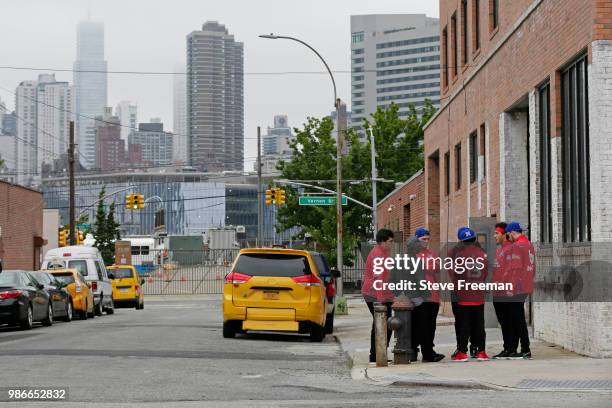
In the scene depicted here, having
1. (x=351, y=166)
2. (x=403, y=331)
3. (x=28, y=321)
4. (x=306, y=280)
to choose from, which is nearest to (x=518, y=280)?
(x=403, y=331)

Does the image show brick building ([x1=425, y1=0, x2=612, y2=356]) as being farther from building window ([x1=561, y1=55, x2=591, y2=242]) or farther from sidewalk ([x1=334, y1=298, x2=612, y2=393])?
sidewalk ([x1=334, y1=298, x2=612, y2=393])

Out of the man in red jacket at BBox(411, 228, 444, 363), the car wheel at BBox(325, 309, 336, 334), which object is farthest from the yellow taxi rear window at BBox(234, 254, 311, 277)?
the man in red jacket at BBox(411, 228, 444, 363)

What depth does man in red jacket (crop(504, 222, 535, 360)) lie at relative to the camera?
17.3 m

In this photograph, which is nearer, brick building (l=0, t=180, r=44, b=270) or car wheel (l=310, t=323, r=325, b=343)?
car wheel (l=310, t=323, r=325, b=343)

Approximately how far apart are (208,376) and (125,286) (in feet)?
111

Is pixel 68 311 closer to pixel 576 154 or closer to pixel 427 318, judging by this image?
pixel 427 318

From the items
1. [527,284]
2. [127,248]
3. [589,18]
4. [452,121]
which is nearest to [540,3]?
[589,18]

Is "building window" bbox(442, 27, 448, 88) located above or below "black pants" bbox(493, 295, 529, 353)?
above

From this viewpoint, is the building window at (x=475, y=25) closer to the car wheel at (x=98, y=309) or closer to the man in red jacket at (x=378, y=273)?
the man in red jacket at (x=378, y=273)

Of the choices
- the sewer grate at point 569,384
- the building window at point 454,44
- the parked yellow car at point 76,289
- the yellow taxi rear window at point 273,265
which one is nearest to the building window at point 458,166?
the building window at point 454,44

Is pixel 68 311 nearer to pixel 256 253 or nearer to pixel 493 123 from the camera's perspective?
pixel 256 253

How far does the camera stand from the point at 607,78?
16969mm

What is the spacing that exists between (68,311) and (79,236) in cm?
3511

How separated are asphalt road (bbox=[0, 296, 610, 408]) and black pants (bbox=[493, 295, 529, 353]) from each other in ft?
7.79
